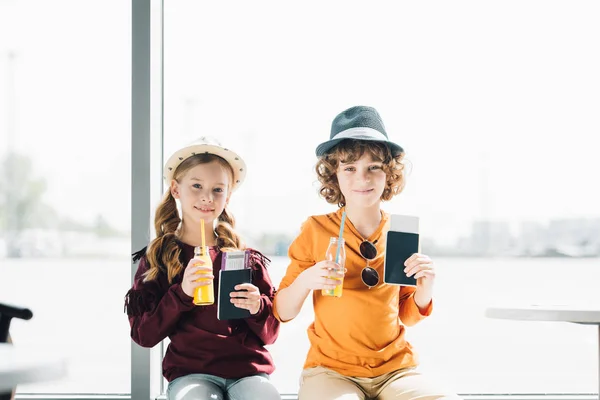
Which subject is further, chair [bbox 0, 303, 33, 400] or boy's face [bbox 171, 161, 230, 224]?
boy's face [bbox 171, 161, 230, 224]

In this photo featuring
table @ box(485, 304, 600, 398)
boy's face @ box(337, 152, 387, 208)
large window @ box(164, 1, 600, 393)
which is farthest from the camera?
large window @ box(164, 1, 600, 393)

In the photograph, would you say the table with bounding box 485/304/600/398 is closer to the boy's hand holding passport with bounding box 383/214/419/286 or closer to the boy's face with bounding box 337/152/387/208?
the boy's hand holding passport with bounding box 383/214/419/286

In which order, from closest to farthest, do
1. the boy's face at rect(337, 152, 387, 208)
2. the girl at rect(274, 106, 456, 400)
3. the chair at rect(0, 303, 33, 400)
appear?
the chair at rect(0, 303, 33, 400) → the girl at rect(274, 106, 456, 400) → the boy's face at rect(337, 152, 387, 208)

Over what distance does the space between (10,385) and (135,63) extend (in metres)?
1.37

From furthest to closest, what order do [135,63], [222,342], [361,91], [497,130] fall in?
[497,130], [361,91], [135,63], [222,342]

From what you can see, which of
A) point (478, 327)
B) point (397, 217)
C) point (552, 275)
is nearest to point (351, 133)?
point (397, 217)

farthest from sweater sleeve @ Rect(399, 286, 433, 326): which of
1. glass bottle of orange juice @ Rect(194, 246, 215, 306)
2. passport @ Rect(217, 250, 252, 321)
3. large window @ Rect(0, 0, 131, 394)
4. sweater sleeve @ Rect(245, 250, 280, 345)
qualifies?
large window @ Rect(0, 0, 131, 394)

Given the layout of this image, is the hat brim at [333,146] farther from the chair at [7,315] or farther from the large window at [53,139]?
the large window at [53,139]

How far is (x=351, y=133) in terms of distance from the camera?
5.86 feet

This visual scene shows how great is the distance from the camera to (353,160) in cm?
182

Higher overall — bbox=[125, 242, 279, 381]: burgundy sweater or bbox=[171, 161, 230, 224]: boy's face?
bbox=[171, 161, 230, 224]: boy's face

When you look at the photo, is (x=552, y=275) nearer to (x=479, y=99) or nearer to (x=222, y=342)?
(x=479, y=99)

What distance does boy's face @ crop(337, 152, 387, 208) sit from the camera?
5.92 ft

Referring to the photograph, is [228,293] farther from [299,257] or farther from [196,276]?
[299,257]
